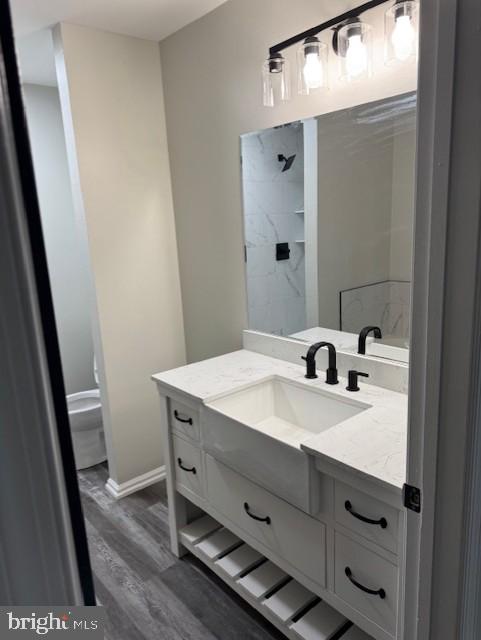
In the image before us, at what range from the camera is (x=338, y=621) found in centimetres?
162

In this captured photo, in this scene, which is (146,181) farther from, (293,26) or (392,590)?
(392,590)

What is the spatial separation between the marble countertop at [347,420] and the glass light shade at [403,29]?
1.15m

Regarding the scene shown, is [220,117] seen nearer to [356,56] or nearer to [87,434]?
[356,56]

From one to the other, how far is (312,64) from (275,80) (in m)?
0.21

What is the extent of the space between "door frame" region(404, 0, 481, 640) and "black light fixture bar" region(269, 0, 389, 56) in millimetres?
932

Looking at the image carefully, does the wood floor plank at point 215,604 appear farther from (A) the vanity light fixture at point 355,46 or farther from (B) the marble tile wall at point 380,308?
(A) the vanity light fixture at point 355,46

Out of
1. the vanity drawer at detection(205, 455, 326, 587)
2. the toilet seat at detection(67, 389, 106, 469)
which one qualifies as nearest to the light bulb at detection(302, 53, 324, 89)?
the vanity drawer at detection(205, 455, 326, 587)

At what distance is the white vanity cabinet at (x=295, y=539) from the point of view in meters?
1.27

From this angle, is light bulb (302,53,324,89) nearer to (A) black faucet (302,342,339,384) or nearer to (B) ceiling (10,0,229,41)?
(B) ceiling (10,0,229,41)

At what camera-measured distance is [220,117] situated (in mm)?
2211

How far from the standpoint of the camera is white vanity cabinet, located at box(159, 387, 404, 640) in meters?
1.27

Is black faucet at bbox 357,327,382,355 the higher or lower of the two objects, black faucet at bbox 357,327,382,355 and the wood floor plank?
the higher

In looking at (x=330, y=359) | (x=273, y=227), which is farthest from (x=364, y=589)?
(x=273, y=227)

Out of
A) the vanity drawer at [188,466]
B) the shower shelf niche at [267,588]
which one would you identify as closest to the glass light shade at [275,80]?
the vanity drawer at [188,466]
